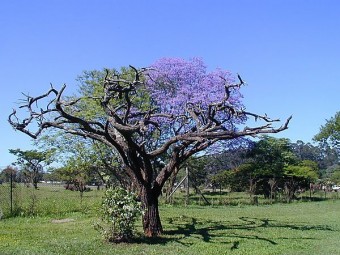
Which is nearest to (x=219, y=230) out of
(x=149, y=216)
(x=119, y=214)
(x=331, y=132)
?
(x=149, y=216)

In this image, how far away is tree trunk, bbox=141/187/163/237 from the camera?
12.9m

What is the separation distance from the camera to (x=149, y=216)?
12938 millimetres

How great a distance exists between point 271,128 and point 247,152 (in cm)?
2291

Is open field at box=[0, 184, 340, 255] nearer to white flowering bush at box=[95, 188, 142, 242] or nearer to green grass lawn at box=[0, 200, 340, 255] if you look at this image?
green grass lawn at box=[0, 200, 340, 255]

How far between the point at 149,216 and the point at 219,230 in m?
2.77

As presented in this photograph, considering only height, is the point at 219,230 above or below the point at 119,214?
below

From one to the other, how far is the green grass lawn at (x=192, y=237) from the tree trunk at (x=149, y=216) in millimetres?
359

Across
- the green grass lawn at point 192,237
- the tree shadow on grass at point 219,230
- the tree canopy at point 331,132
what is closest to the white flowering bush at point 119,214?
the green grass lawn at point 192,237

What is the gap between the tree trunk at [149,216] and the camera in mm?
12891

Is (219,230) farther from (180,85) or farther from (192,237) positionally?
(180,85)

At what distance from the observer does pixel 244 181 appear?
1372 inches

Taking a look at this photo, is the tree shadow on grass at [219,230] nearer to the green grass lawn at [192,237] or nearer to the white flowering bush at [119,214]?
the green grass lawn at [192,237]

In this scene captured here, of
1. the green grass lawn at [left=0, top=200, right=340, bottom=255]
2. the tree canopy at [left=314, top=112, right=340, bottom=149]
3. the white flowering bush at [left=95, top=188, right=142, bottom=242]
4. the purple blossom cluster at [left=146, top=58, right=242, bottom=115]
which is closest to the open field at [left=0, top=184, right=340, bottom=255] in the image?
the green grass lawn at [left=0, top=200, right=340, bottom=255]

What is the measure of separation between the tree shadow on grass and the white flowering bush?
50 centimetres
